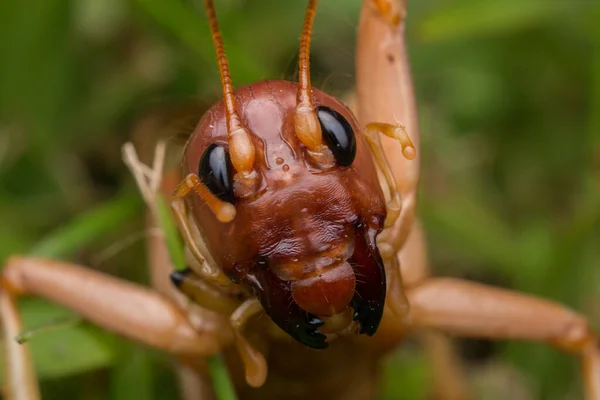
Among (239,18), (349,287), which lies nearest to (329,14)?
(239,18)

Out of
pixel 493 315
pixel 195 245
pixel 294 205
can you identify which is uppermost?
pixel 294 205

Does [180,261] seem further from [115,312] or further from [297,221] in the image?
[297,221]

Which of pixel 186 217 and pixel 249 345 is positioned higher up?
pixel 186 217

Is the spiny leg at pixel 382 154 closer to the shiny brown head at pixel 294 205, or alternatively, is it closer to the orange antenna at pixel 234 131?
the shiny brown head at pixel 294 205

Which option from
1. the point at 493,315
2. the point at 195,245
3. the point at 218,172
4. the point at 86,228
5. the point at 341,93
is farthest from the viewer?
the point at 341,93

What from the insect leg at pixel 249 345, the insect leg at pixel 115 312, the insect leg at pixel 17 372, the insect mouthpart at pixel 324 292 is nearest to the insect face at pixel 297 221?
the insect mouthpart at pixel 324 292

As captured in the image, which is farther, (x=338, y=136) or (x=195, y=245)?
(x=195, y=245)

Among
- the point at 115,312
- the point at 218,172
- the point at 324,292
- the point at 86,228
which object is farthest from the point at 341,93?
the point at 324,292
